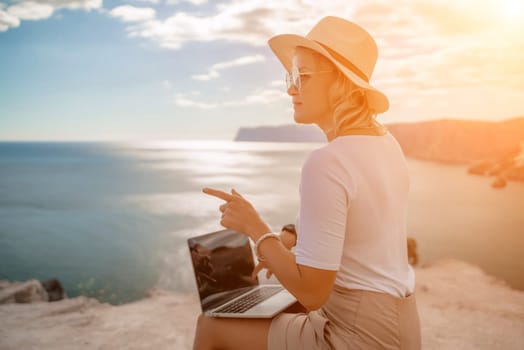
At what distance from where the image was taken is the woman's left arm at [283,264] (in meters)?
1.41

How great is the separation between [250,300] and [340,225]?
0.71 metres

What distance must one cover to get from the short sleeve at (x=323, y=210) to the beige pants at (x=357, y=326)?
0.21 m

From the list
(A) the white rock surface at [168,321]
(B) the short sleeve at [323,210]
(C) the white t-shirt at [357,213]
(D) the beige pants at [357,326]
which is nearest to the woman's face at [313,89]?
(C) the white t-shirt at [357,213]

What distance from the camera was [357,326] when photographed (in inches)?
59.6

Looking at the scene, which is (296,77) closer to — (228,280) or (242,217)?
(242,217)

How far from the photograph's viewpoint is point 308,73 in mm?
1664

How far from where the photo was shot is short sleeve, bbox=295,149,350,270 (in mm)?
1367

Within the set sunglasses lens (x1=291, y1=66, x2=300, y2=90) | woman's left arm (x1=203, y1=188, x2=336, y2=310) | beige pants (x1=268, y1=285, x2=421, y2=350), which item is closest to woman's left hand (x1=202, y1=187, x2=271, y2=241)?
woman's left arm (x1=203, y1=188, x2=336, y2=310)

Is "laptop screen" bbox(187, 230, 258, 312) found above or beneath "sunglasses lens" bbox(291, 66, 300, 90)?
beneath

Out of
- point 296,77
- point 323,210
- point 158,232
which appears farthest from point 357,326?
point 158,232

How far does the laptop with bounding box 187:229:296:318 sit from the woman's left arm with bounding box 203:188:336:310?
0.33 metres

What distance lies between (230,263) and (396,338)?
818 millimetres

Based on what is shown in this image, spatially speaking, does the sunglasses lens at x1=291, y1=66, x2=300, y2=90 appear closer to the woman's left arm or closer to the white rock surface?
the woman's left arm

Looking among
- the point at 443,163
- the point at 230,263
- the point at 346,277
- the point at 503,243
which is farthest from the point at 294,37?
the point at 443,163
